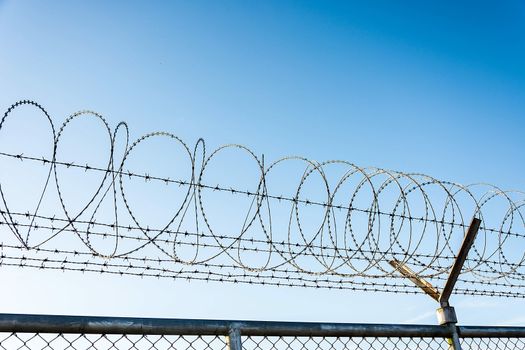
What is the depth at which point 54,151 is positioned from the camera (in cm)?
452

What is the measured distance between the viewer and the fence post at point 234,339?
133 inches

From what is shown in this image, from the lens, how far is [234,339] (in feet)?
11.1

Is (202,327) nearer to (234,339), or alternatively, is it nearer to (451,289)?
(234,339)

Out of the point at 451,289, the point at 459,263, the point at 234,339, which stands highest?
the point at 459,263

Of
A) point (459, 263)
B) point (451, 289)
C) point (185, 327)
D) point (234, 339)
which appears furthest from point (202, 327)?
point (459, 263)

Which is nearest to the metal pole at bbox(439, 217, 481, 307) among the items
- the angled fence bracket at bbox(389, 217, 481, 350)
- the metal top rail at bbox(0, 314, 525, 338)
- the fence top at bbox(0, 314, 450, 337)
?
the angled fence bracket at bbox(389, 217, 481, 350)

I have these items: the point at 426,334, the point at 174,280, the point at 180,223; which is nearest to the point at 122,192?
the point at 180,223

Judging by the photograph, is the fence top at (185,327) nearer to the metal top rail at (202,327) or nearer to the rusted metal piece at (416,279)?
the metal top rail at (202,327)

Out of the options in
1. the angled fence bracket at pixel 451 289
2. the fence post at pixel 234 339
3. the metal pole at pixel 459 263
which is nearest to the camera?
the fence post at pixel 234 339

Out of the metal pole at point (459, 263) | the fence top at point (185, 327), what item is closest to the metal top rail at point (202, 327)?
the fence top at point (185, 327)

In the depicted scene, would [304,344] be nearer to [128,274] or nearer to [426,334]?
[426,334]

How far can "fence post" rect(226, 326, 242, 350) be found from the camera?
11.1 ft

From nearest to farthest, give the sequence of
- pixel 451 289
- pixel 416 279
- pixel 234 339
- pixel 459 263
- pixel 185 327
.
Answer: pixel 185 327
pixel 234 339
pixel 451 289
pixel 459 263
pixel 416 279

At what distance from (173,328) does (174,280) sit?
145cm
